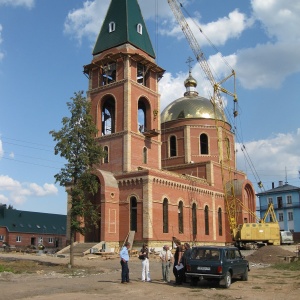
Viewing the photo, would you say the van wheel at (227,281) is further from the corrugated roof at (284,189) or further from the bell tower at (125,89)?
the corrugated roof at (284,189)

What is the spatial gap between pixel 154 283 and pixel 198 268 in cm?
235

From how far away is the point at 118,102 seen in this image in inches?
1594

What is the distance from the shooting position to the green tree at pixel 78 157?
82.1 feet

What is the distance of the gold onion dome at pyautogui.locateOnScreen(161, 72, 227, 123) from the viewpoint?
5219cm

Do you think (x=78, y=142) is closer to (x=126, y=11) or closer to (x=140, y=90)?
(x=140, y=90)

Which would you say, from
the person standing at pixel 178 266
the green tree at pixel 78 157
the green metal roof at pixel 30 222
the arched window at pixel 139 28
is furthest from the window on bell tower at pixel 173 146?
the person standing at pixel 178 266

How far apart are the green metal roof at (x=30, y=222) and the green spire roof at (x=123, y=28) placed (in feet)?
122

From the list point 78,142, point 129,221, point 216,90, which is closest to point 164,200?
point 129,221

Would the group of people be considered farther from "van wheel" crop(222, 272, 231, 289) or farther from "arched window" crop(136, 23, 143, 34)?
"arched window" crop(136, 23, 143, 34)

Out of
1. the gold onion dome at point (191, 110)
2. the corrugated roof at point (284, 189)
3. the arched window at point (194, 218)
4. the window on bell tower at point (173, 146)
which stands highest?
the gold onion dome at point (191, 110)

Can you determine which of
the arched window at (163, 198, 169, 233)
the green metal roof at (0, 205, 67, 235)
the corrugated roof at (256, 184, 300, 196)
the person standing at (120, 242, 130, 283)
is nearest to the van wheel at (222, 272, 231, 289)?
the person standing at (120, 242, 130, 283)

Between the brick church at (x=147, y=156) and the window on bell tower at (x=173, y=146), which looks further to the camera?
the window on bell tower at (x=173, y=146)

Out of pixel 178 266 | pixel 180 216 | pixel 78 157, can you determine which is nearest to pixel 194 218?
pixel 180 216

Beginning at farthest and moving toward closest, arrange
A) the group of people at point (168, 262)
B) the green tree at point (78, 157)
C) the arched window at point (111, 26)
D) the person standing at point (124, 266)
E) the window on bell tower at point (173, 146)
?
the window on bell tower at point (173, 146) → the arched window at point (111, 26) → the green tree at point (78, 157) → the person standing at point (124, 266) → the group of people at point (168, 262)
